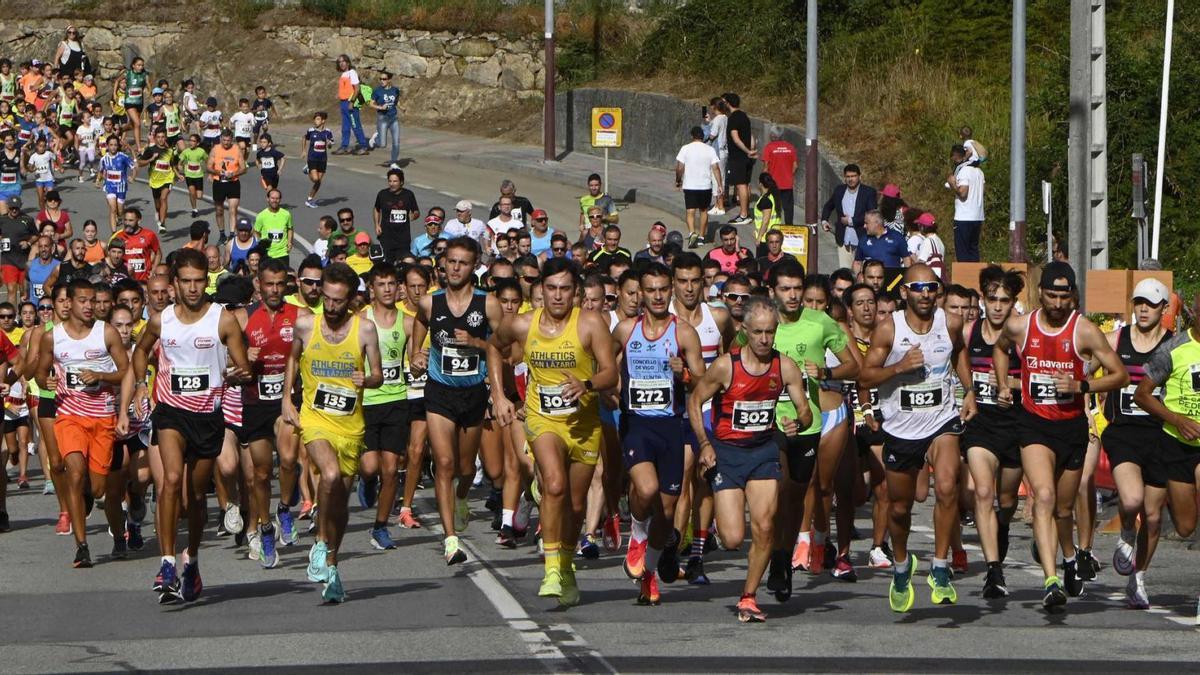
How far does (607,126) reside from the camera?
34.7m

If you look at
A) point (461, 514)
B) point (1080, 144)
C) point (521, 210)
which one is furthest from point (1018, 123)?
point (461, 514)

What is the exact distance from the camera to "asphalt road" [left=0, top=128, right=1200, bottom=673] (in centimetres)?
986

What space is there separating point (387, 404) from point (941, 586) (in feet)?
14.4

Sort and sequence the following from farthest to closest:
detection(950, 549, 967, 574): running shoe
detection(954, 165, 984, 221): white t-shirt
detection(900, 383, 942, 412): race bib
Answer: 1. detection(954, 165, 984, 221): white t-shirt
2. detection(950, 549, 967, 574): running shoe
3. detection(900, 383, 942, 412): race bib

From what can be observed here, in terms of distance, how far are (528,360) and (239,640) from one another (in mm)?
2440

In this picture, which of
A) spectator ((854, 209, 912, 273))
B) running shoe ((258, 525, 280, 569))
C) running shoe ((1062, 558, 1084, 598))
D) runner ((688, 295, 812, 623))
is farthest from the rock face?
runner ((688, 295, 812, 623))

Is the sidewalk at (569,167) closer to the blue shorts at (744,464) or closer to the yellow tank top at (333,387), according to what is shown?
the yellow tank top at (333,387)

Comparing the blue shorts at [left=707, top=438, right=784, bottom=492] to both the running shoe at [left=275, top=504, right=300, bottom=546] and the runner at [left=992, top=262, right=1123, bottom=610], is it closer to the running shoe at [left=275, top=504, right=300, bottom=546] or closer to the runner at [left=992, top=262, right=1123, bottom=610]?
the runner at [left=992, top=262, right=1123, bottom=610]

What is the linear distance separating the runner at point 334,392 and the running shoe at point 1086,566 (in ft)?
13.9

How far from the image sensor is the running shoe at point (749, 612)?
1086cm

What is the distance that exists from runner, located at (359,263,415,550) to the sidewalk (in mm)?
16708

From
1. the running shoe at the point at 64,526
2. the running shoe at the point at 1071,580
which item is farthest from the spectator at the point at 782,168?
the running shoe at the point at 1071,580

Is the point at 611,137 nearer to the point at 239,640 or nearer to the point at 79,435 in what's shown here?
the point at 79,435

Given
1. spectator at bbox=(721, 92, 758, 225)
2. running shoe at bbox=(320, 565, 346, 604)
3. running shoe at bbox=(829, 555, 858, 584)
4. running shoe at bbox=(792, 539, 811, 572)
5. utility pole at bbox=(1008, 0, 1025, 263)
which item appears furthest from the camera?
spectator at bbox=(721, 92, 758, 225)
